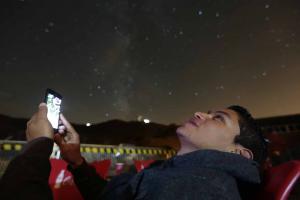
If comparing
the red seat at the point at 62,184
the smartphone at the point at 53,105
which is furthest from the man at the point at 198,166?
A: the red seat at the point at 62,184

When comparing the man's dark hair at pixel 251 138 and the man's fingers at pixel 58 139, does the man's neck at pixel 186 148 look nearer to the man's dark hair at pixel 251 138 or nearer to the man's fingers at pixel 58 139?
the man's dark hair at pixel 251 138

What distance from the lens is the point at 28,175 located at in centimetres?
117

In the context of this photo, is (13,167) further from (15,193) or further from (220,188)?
(220,188)

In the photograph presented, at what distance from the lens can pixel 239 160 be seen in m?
1.47

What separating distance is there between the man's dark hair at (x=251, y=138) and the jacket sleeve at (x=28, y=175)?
53.2 inches

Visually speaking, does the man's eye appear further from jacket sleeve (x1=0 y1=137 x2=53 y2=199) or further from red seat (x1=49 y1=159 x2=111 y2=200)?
red seat (x1=49 y1=159 x2=111 y2=200)

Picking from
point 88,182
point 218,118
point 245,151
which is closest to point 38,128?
point 88,182

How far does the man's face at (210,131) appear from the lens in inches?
77.2

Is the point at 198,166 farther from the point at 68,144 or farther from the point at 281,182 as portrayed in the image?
the point at 68,144

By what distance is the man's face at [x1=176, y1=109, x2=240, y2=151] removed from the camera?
1.96 meters

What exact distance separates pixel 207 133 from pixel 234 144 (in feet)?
0.75

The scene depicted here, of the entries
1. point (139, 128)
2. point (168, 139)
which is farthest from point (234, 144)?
point (139, 128)

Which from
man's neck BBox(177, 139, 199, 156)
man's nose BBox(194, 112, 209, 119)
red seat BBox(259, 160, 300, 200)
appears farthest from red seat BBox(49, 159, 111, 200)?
red seat BBox(259, 160, 300, 200)

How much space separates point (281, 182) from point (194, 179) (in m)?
0.63
